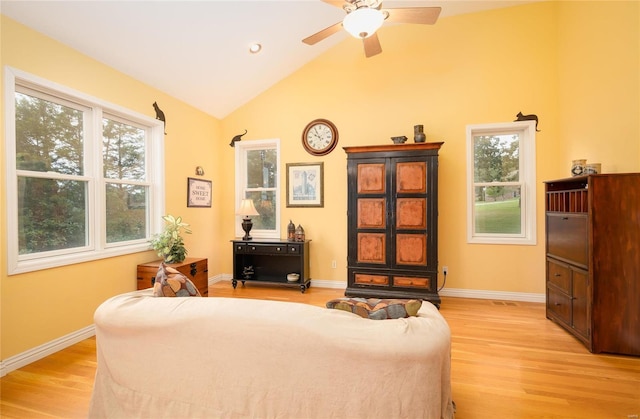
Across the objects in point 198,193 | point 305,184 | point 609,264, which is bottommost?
point 609,264

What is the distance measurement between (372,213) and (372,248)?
461mm

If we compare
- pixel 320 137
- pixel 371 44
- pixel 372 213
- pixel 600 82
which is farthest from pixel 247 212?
pixel 600 82

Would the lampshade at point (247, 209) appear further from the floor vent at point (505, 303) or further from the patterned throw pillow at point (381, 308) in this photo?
the floor vent at point (505, 303)

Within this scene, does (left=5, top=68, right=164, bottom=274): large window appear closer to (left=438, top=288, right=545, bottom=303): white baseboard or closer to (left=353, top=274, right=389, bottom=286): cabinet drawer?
(left=353, top=274, right=389, bottom=286): cabinet drawer

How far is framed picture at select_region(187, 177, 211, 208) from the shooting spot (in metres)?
4.39

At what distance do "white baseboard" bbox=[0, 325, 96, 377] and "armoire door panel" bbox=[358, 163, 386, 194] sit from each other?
131 inches

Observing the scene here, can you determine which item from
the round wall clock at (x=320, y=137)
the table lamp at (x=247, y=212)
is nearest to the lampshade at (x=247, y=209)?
the table lamp at (x=247, y=212)

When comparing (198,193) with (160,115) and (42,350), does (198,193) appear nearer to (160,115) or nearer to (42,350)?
(160,115)

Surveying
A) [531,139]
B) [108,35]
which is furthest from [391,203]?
[108,35]

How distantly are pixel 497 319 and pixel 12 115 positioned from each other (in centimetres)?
490

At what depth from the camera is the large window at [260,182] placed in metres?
4.93

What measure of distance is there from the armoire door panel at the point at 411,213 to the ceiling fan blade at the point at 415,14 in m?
2.01

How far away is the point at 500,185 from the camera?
4.11m

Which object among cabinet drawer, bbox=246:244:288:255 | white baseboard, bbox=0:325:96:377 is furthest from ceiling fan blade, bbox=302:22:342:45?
white baseboard, bbox=0:325:96:377
